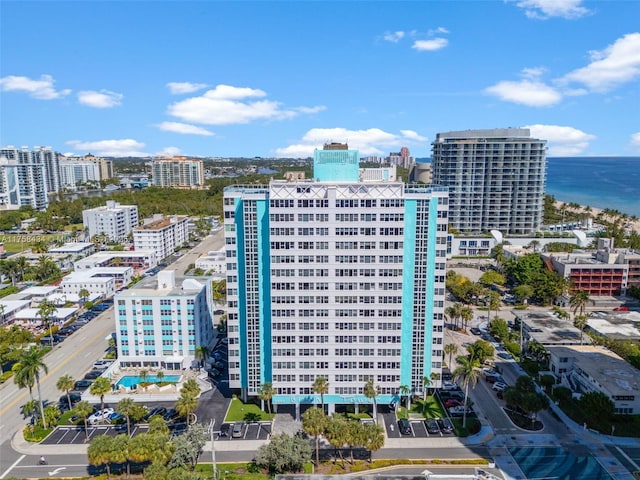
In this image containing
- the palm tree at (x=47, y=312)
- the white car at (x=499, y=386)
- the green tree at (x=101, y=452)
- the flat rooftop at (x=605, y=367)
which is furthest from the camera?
the palm tree at (x=47, y=312)

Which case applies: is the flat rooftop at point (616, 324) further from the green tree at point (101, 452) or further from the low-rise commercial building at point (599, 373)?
the green tree at point (101, 452)

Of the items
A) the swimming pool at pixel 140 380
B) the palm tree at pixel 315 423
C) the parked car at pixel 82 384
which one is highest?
the palm tree at pixel 315 423

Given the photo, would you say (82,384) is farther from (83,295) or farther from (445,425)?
(445,425)

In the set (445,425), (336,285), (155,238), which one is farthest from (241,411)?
(155,238)

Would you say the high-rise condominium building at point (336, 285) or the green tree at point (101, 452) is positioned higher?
the high-rise condominium building at point (336, 285)

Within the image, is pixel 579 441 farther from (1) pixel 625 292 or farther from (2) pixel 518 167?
(2) pixel 518 167

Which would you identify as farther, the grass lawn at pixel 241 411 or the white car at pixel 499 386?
the white car at pixel 499 386

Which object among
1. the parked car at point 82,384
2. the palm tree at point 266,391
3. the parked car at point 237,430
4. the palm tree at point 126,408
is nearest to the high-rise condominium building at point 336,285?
the palm tree at point 266,391
